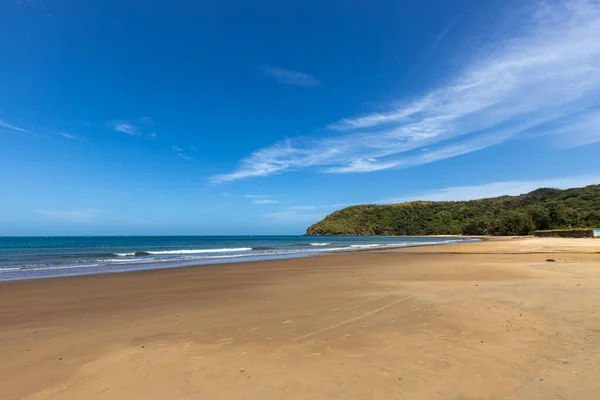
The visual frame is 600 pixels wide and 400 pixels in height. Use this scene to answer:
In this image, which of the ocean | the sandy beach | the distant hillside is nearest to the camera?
the sandy beach

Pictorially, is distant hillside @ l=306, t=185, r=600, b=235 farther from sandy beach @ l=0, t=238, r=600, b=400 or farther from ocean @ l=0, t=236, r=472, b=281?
sandy beach @ l=0, t=238, r=600, b=400

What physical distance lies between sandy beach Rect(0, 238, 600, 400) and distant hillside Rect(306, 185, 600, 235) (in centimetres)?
7906

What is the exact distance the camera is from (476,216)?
443 feet

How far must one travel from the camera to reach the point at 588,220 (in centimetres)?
7050

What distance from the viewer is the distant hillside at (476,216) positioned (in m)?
83.9

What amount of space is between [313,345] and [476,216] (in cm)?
14881

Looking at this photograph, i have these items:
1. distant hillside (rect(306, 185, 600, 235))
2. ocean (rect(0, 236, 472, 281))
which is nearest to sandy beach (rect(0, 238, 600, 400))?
ocean (rect(0, 236, 472, 281))

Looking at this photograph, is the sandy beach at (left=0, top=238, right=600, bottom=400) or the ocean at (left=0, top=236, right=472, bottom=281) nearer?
the sandy beach at (left=0, top=238, right=600, bottom=400)

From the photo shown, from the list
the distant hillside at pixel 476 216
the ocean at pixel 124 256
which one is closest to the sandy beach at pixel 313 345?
the ocean at pixel 124 256

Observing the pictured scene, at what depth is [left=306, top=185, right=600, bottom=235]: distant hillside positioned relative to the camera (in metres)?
83.9

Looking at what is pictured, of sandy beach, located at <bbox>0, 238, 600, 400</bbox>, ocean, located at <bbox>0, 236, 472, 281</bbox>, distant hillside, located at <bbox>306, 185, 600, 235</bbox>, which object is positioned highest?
distant hillside, located at <bbox>306, 185, 600, 235</bbox>

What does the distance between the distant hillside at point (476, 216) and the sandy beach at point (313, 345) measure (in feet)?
259

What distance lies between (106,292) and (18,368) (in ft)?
23.6

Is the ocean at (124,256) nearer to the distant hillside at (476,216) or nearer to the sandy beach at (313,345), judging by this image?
the sandy beach at (313,345)
